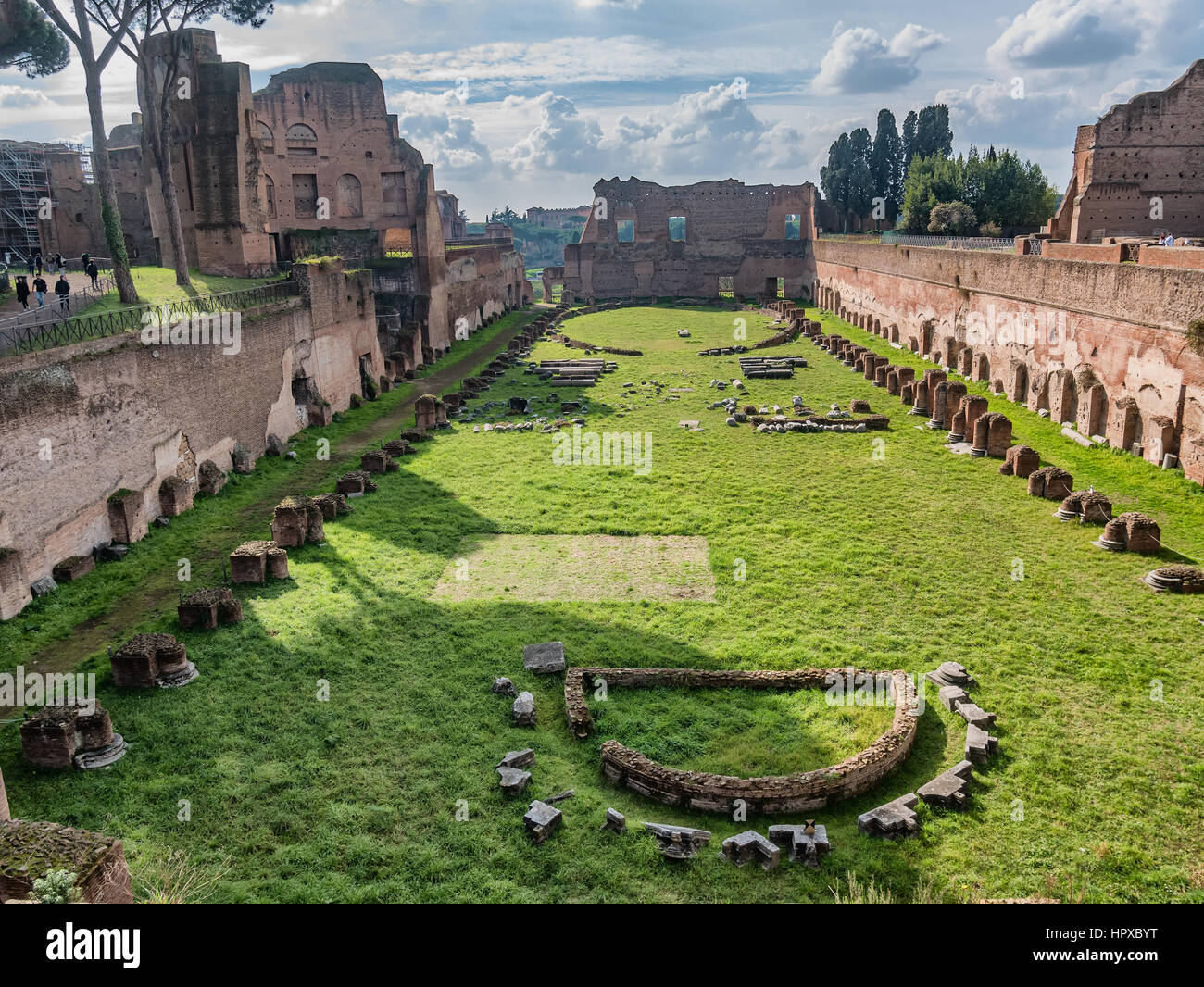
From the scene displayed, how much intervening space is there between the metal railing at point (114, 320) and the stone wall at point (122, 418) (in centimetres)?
22

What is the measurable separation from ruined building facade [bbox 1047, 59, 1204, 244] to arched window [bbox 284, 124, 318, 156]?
2939 cm

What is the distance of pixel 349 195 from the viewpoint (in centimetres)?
3791

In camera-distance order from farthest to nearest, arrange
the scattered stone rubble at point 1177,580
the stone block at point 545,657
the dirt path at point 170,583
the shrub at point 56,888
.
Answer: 1. the scattered stone rubble at point 1177,580
2. the dirt path at point 170,583
3. the stone block at point 545,657
4. the shrub at point 56,888

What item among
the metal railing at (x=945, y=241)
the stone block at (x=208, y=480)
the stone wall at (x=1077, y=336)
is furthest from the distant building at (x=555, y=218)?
the stone block at (x=208, y=480)

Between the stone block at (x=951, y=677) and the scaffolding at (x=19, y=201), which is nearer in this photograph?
the stone block at (x=951, y=677)

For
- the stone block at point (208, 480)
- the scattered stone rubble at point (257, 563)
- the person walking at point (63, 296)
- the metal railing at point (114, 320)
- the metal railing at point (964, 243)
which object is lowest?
the scattered stone rubble at point (257, 563)

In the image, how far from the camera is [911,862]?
6.24 metres

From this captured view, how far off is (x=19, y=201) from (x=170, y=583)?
78.5 feet

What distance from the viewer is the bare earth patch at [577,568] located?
36.3 feet

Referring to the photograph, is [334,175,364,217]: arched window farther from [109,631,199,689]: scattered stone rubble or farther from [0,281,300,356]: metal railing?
[109,631,199,689]: scattered stone rubble

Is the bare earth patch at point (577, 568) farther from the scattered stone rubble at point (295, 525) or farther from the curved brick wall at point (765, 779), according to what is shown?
the curved brick wall at point (765, 779)

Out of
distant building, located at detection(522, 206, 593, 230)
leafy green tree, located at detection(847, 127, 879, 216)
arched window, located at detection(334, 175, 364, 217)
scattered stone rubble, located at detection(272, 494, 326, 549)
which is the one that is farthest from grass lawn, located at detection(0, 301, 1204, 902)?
distant building, located at detection(522, 206, 593, 230)

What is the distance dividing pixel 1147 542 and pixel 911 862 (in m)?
7.34

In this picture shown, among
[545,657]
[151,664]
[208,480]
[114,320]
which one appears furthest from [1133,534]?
[114,320]
